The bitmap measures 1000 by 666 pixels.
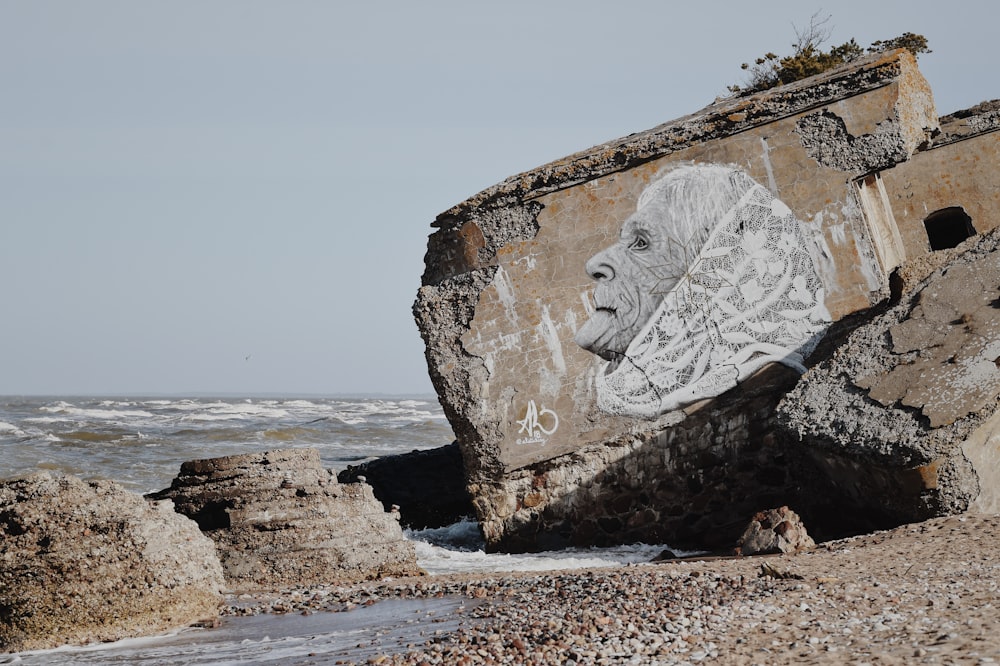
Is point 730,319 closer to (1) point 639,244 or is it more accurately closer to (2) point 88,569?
(1) point 639,244

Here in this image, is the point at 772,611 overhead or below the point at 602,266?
below

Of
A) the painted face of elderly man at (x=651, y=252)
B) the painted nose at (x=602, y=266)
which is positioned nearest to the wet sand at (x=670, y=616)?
the painted face of elderly man at (x=651, y=252)

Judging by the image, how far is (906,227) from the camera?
41.5 feet

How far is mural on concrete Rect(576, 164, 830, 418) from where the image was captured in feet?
29.9

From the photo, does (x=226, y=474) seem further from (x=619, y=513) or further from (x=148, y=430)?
(x=148, y=430)

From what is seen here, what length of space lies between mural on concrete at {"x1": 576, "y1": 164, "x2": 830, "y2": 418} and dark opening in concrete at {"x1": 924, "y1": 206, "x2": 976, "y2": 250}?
14.4ft

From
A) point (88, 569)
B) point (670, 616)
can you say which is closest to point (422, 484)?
point (88, 569)

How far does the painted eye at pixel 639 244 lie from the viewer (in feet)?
31.4

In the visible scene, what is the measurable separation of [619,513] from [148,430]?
2217 centimetres

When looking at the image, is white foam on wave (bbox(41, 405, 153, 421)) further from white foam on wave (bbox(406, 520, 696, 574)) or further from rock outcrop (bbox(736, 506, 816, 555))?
rock outcrop (bbox(736, 506, 816, 555))

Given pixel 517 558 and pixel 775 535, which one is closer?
pixel 775 535

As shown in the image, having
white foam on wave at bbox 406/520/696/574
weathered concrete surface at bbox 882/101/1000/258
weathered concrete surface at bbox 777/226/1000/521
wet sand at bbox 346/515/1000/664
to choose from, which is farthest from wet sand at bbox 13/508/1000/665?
weathered concrete surface at bbox 882/101/1000/258
